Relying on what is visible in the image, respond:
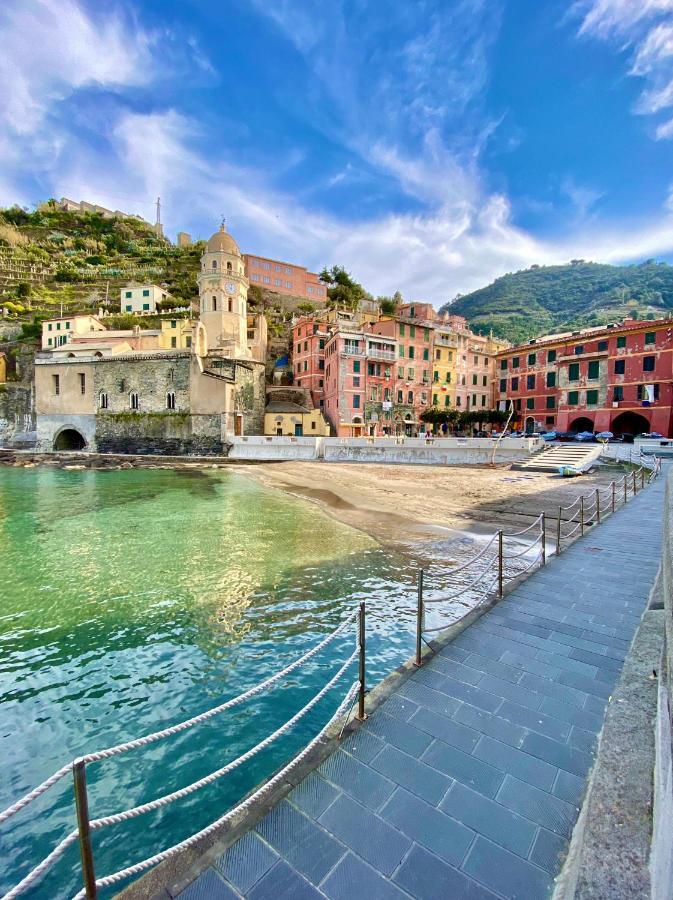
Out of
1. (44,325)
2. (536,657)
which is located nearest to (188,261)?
(44,325)

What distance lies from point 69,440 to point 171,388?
14.4 m

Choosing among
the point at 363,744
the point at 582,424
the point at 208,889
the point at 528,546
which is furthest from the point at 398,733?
the point at 582,424

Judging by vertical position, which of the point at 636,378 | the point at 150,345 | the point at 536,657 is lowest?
the point at 536,657

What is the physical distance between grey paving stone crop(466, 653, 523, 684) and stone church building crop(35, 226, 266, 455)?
118 feet

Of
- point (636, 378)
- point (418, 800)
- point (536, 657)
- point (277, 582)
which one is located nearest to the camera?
point (418, 800)

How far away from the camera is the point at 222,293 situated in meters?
41.1

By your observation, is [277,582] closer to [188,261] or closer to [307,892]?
[307,892]

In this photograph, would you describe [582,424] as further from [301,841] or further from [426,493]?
[301,841]

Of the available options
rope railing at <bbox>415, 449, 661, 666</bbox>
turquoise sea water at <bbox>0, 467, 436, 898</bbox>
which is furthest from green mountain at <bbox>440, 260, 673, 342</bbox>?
turquoise sea water at <bbox>0, 467, 436, 898</bbox>

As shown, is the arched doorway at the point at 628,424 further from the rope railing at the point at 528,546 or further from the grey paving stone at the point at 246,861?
the grey paving stone at the point at 246,861

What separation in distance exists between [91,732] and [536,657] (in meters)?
5.11

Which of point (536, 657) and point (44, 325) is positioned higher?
point (44, 325)

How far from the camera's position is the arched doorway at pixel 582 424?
37281mm

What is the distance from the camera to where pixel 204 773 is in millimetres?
4074
